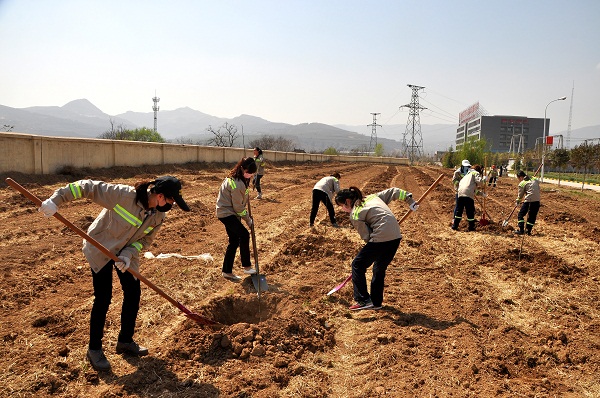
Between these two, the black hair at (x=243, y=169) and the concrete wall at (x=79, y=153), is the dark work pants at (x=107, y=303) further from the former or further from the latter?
the concrete wall at (x=79, y=153)

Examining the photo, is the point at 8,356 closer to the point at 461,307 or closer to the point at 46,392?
the point at 46,392

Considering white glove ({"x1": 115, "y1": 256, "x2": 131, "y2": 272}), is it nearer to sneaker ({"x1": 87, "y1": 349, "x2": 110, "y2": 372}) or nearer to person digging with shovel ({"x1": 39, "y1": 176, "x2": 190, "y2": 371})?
person digging with shovel ({"x1": 39, "y1": 176, "x2": 190, "y2": 371})

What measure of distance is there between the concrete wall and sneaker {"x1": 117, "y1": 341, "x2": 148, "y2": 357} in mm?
12309

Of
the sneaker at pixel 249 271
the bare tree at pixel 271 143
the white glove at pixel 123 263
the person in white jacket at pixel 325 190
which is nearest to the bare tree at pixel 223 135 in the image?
the bare tree at pixel 271 143

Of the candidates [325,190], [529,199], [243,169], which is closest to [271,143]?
[325,190]

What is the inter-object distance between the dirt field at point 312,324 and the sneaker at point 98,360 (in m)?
0.06

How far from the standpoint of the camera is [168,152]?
971 inches

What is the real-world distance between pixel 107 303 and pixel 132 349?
0.56 m

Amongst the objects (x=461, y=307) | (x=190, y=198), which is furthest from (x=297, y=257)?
(x=190, y=198)

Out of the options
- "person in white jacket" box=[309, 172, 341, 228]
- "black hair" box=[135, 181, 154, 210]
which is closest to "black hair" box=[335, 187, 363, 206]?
"black hair" box=[135, 181, 154, 210]

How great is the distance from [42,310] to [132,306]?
5.90 ft

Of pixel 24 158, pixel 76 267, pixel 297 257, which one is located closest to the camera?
pixel 76 267

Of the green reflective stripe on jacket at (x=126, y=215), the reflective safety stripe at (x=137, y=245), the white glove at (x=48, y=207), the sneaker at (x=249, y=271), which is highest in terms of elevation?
the white glove at (x=48, y=207)

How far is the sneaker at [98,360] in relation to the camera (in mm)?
3863
